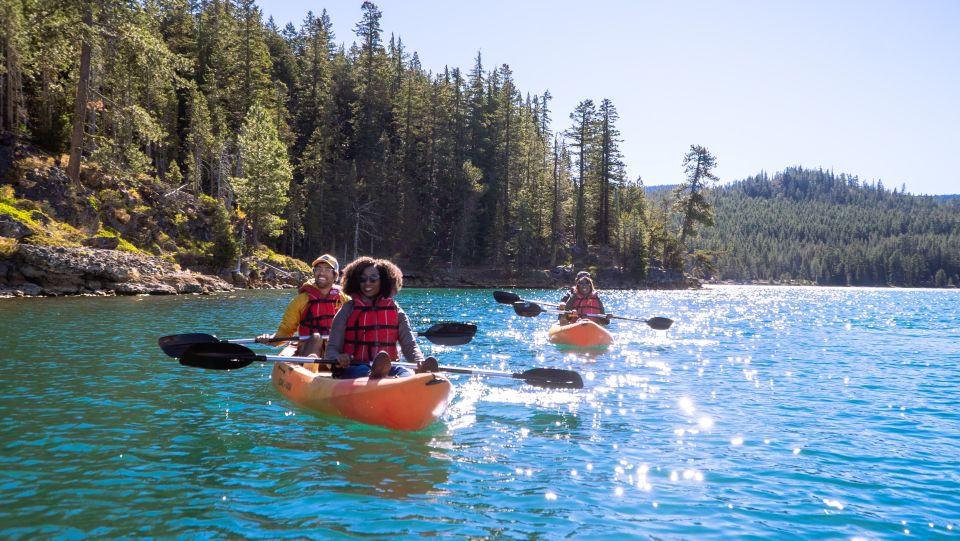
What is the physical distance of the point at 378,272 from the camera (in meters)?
8.05

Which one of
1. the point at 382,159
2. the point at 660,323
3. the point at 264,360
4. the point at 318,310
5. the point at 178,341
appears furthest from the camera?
the point at 382,159

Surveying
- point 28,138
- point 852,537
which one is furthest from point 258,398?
point 28,138

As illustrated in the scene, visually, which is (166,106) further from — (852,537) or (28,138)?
(852,537)

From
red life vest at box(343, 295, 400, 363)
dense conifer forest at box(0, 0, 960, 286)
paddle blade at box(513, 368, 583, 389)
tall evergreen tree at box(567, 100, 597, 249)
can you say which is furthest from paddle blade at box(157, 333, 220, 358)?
tall evergreen tree at box(567, 100, 597, 249)

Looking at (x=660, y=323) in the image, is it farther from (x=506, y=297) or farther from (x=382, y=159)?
(x=382, y=159)

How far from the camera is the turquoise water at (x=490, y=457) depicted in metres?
5.15

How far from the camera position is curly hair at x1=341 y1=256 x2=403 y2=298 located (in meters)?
8.03

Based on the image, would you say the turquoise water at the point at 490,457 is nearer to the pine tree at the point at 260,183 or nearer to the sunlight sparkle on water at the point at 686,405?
the sunlight sparkle on water at the point at 686,405

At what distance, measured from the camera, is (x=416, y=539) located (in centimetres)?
480

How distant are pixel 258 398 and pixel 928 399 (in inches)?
477

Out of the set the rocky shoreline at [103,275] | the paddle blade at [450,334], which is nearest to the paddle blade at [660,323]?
the paddle blade at [450,334]

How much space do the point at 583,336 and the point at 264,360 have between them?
9.92 m

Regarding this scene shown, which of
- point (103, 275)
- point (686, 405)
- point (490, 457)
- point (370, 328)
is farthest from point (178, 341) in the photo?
point (103, 275)

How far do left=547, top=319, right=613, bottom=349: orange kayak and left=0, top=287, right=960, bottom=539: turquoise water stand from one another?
9.95ft
